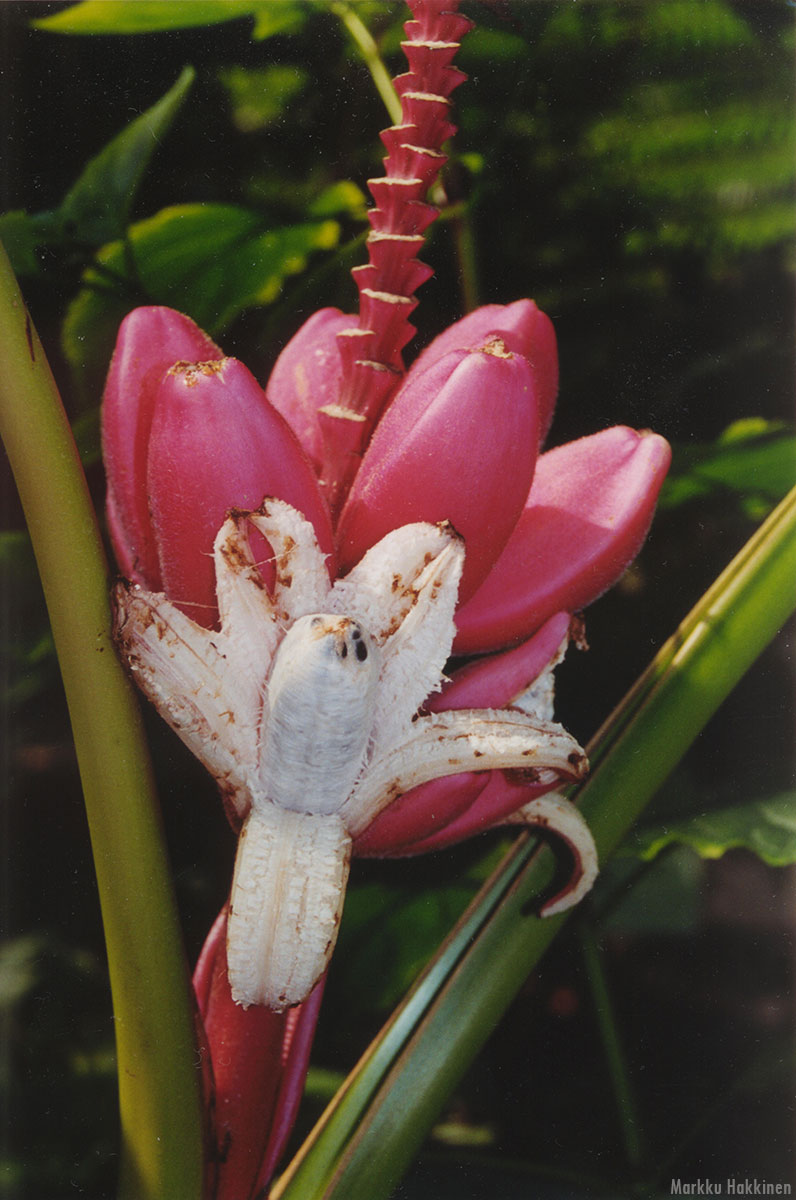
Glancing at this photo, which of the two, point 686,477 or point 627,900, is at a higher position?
point 686,477

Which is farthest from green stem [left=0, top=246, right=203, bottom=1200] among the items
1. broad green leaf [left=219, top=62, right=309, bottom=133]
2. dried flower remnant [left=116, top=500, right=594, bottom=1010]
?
broad green leaf [left=219, top=62, right=309, bottom=133]

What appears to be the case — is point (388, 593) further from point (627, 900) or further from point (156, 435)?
point (627, 900)

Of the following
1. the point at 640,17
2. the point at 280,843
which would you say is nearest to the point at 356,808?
the point at 280,843

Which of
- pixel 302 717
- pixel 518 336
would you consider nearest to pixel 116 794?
pixel 302 717

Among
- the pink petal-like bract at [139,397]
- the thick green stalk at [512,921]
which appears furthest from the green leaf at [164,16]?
the thick green stalk at [512,921]

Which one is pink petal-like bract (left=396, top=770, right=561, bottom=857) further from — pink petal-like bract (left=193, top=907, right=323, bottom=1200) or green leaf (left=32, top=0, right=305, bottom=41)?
green leaf (left=32, top=0, right=305, bottom=41)

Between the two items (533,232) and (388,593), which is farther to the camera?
(533,232)

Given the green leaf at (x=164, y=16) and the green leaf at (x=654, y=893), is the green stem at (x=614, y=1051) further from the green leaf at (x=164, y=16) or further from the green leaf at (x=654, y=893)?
the green leaf at (x=164, y=16)
